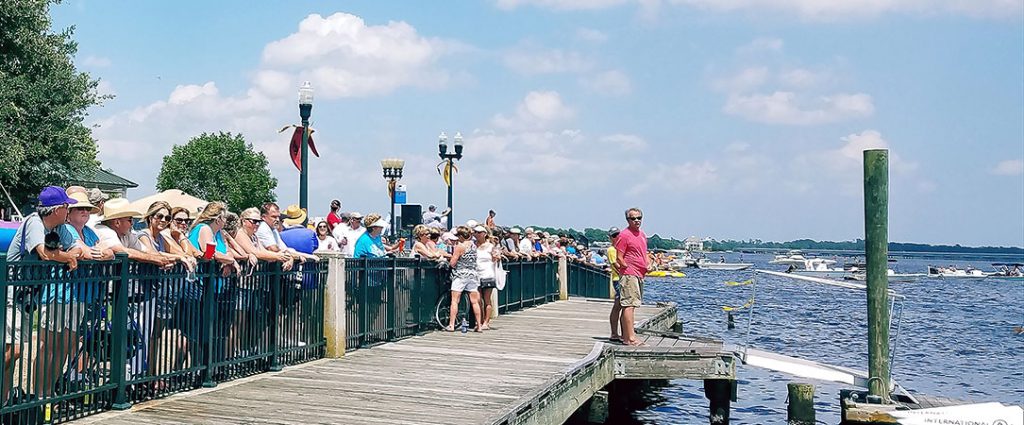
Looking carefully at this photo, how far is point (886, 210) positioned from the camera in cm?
1179

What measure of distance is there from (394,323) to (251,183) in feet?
242

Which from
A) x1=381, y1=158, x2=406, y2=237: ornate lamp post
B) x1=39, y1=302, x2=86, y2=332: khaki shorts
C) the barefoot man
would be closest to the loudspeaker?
x1=381, y1=158, x2=406, y2=237: ornate lamp post

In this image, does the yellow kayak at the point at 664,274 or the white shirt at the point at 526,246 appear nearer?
the white shirt at the point at 526,246

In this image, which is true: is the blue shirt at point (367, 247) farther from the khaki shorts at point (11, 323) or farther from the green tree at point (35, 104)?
the green tree at point (35, 104)

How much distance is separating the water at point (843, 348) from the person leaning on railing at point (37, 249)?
36.6 feet

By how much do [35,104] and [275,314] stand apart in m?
19.4

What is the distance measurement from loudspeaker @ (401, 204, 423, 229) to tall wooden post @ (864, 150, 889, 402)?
13682 millimetres

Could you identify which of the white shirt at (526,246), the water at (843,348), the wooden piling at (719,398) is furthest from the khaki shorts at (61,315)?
the white shirt at (526,246)

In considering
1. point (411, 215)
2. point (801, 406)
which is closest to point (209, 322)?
point (801, 406)

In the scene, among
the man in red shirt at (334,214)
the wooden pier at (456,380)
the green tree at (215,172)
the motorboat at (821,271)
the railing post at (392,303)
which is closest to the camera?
the wooden pier at (456,380)

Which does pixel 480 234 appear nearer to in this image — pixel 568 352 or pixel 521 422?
pixel 568 352

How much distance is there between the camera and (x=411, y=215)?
23953 millimetres

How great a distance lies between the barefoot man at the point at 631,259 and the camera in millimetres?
12609

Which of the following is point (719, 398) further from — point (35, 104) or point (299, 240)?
point (35, 104)
